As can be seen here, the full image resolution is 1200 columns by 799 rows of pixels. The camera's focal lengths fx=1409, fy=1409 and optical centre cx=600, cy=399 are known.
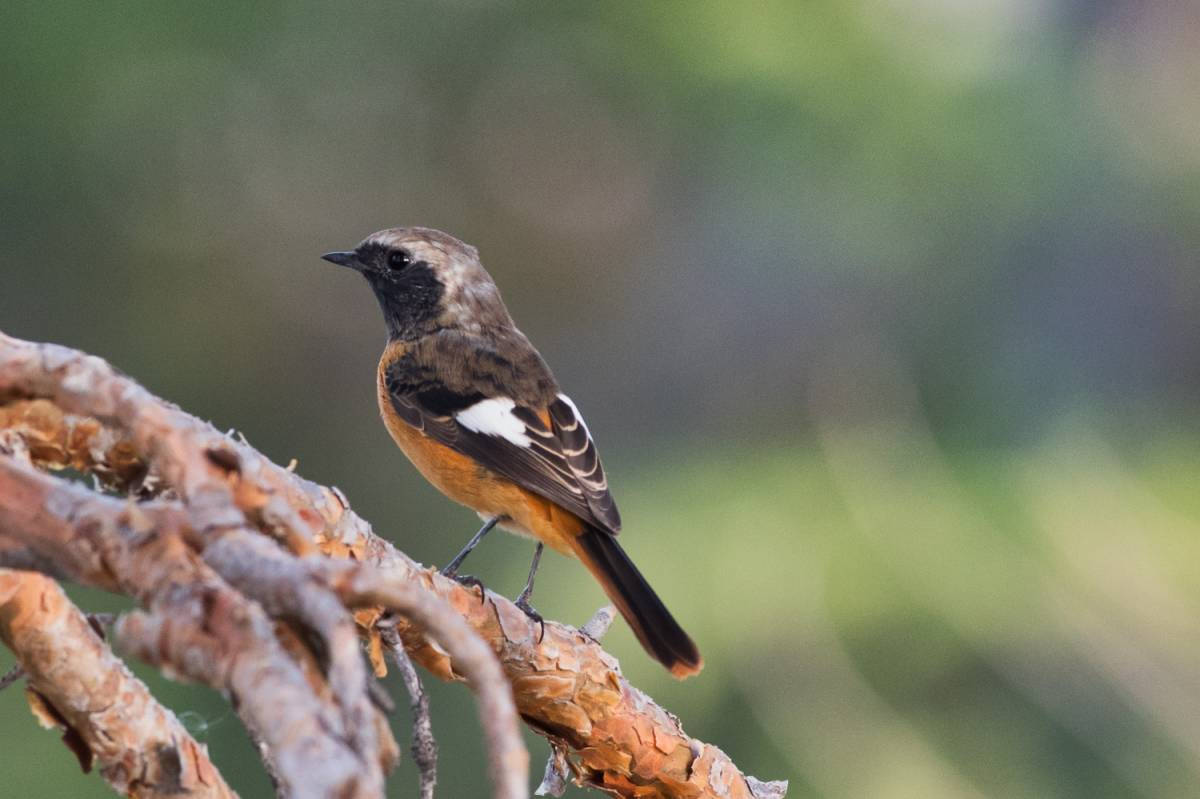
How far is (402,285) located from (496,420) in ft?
2.01

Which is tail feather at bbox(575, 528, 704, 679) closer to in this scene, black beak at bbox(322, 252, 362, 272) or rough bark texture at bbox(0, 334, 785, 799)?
rough bark texture at bbox(0, 334, 785, 799)

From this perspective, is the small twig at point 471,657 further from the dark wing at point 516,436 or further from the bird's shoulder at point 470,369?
the bird's shoulder at point 470,369

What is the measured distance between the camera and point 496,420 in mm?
2578

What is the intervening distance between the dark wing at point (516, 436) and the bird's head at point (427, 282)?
0.24 meters

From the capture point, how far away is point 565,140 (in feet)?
23.0

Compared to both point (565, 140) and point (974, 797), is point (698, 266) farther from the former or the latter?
point (974, 797)

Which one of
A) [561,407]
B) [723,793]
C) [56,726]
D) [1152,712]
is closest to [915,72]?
[1152,712]

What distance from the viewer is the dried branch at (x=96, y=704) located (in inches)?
39.4

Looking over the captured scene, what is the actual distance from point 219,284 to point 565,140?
2.03 m

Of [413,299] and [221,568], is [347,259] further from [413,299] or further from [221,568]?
[221,568]

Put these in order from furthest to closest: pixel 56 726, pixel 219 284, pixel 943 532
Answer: pixel 219 284 → pixel 943 532 → pixel 56 726

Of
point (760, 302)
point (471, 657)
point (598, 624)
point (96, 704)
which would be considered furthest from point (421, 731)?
point (760, 302)

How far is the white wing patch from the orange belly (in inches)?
2.7

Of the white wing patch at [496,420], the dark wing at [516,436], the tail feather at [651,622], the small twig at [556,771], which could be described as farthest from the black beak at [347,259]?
the small twig at [556,771]
